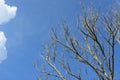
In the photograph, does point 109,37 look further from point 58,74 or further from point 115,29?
point 58,74

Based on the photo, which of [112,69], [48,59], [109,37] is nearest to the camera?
[112,69]

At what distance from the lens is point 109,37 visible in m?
9.59

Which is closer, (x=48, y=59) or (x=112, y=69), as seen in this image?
(x=112, y=69)

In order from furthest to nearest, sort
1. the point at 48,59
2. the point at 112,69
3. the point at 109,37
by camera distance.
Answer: the point at 48,59 → the point at 109,37 → the point at 112,69

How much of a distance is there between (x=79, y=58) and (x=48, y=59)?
1.18m

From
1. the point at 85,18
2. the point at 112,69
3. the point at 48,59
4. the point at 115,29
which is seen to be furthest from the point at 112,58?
the point at 48,59

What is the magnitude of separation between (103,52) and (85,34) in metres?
0.89

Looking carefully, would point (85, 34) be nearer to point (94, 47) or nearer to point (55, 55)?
point (94, 47)

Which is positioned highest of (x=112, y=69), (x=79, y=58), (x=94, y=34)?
(x=94, y=34)

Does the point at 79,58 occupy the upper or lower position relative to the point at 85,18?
lower

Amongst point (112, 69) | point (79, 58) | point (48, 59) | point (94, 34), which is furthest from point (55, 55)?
point (112, 69)

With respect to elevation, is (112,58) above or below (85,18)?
below

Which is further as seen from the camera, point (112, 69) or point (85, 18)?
point (85, 18)

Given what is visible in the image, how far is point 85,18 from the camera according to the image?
9820 mm
